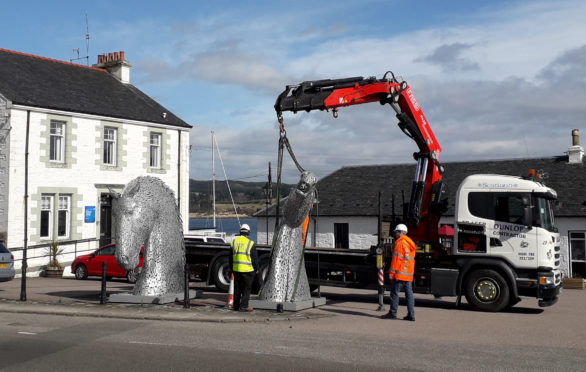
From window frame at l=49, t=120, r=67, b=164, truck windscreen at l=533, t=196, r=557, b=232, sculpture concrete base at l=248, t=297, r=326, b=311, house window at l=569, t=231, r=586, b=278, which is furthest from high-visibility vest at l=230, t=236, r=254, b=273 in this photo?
house window at l=569, t=231, r=586, b=278

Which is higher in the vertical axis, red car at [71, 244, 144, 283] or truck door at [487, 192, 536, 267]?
truck door at [487, 192, 536, 267]

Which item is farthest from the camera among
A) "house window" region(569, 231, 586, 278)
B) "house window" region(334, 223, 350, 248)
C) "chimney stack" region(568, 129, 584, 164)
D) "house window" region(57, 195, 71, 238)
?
"house window" region(334, 223, 350, 248)

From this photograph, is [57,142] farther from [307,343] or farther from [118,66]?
[307,343]

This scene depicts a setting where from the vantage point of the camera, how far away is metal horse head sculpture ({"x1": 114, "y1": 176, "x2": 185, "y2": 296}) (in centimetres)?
1390

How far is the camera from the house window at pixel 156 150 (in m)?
31.5

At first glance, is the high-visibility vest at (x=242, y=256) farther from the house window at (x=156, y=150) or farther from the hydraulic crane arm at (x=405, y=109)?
the house window at (x=156, y=150)

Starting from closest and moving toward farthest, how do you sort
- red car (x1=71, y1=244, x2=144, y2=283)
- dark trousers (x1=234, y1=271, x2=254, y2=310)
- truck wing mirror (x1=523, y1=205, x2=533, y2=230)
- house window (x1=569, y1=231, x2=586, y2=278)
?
dark trousers (x1=234, y1=271, x2=254, y2=310) < truck wing mirror (x1=523, y1=205, x2=533, y2=230) < red car (x1=71, y1=244, x2=144, y2=283) < house window (x1=569, y1=231, x2=586, y2=278)

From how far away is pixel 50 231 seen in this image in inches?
1057

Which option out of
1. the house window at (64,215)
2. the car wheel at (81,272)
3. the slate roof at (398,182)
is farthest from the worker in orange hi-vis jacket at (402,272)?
the house window at (64,215)

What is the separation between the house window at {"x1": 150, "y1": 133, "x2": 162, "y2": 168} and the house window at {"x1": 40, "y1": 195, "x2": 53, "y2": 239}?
19.4ft

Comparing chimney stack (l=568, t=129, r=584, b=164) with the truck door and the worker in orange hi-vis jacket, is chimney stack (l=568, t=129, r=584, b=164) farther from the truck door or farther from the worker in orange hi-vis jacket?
the worker in orange hi-vis jacket

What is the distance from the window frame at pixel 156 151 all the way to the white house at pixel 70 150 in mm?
48

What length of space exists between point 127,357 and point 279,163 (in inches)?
239

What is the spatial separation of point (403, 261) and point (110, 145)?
20097 millimetres
